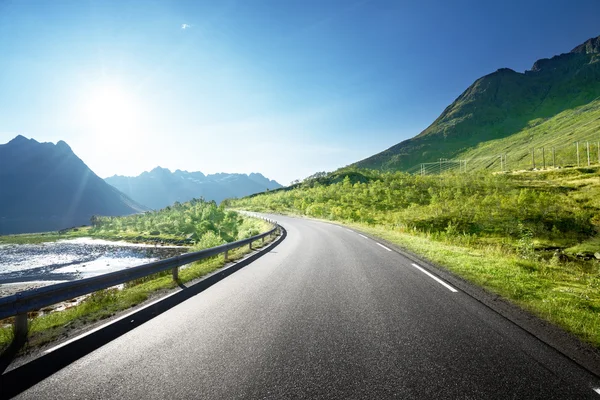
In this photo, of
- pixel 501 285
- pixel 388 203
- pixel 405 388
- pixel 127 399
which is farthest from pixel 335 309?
pixel 388 203

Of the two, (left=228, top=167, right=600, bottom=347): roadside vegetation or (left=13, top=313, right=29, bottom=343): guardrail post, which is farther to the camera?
(left=228, top=167, right=600, bottom=347): roadside vegetation

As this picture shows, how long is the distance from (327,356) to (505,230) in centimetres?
3674

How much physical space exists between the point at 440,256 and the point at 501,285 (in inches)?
159

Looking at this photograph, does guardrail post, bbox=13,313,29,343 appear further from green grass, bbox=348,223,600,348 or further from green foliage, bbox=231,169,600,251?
green foliage, bbox=231,169,600,251

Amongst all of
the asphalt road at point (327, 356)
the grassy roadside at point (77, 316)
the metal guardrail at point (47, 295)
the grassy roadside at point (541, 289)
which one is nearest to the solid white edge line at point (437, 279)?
the asphalt road at point (327, 356)

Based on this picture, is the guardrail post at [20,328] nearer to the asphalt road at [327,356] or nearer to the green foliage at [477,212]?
the asphalt road at [327,356]

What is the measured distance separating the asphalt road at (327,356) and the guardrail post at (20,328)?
1299mm

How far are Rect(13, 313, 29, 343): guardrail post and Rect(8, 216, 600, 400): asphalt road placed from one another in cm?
130

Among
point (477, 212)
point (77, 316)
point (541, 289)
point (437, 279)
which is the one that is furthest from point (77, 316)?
point (477, 212)

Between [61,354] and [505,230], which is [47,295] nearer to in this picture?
[61,354]

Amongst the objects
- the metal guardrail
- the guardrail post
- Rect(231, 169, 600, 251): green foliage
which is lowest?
Rect(231, 169, 600, 251): green foliage

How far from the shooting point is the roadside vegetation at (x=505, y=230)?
5902 mm

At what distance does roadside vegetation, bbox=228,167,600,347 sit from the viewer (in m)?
5.90

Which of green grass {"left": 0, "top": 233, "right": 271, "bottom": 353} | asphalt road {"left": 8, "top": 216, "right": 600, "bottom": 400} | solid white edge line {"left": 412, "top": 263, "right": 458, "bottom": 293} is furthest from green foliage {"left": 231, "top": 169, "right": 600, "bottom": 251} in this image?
green grass {"left": 0, "top": 233, "right": 271, "bottom": 353}
